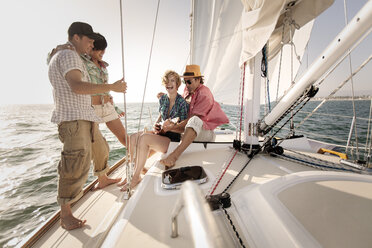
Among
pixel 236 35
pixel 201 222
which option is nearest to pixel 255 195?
pixel 201 222

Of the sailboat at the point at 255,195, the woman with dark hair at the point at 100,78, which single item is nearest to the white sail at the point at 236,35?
the sailboat at the point at 255,195

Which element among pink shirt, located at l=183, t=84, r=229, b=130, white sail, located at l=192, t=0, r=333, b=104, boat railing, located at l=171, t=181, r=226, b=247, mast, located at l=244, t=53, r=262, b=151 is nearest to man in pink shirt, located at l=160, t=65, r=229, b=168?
pink shirt, located at l=183, t=84, r=229, b=130

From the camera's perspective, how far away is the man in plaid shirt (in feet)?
2.92

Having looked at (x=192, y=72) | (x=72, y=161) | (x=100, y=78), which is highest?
(x=192, y=72)

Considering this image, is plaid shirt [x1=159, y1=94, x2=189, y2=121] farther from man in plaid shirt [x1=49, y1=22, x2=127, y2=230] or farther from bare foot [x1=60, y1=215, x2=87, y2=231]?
bare foot [x1=60, y1=215, x2=87, y2=231]

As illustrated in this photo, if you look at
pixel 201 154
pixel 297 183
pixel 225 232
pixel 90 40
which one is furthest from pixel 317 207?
pixel 90 40

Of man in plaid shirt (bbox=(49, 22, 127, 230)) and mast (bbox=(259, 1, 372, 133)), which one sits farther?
man in plaid shirt (bbox=(49, 22, 127, 230))

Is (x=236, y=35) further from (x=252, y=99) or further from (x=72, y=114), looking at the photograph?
(x=72, y=114)

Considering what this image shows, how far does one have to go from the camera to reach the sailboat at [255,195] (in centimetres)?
41

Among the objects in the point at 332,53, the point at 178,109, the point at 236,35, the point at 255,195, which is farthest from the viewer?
the point at 236,35

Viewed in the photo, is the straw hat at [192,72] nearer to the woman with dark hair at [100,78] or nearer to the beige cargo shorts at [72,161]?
the woman with dark hair at [100,78]

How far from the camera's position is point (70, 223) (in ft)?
3.10

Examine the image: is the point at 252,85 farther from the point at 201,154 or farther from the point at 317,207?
the point at 317,207

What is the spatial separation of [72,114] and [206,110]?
40.8 inches
